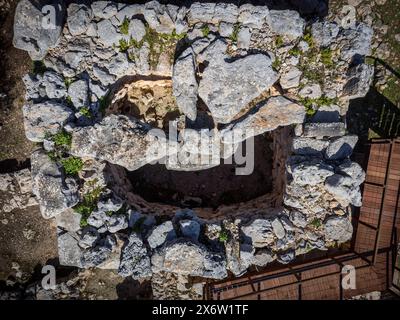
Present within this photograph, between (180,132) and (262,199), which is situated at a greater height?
(180,132)

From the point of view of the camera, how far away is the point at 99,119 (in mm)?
8375

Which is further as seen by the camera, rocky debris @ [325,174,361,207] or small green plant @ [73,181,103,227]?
small green plant @ [73,181,103,227]

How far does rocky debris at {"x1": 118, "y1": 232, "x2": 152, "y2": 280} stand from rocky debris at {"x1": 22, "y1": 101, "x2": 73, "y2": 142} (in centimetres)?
371

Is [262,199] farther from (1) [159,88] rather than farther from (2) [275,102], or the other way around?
(1) [159,88]

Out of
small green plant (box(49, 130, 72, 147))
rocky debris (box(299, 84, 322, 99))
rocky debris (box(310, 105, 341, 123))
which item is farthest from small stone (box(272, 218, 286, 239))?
small green plant (box(49, 130, 72, 147))

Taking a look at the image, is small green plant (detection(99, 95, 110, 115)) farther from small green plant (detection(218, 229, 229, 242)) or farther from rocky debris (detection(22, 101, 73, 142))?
small green plant (detection(218, 229, 229, 242))

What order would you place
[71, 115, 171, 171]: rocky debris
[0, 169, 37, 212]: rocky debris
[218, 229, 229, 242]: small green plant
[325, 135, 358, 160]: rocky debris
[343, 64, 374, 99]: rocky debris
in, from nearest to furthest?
[343, 64, 374, 99]: rocky debris
[71, 115, 171, 171]: rocky debris
[325, 135, 358, 160]: rocky debris
[218, 229, 229, 242]: small green plant
[0, 169, 37, 212]: rocky debris

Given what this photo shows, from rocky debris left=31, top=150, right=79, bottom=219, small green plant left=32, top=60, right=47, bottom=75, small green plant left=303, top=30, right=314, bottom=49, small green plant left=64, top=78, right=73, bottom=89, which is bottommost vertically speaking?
rocky debris left=31, top=150, right=79, bottom=219

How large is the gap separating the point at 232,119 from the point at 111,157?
345 cm

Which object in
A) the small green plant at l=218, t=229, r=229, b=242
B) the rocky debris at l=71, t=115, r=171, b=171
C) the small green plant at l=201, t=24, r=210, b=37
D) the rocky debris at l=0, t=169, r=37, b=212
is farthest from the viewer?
the rocky debris at l=0, t=169, r=37, b=212

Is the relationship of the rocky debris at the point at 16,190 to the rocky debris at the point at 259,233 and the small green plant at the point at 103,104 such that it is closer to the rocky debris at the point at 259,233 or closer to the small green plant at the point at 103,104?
the small green plant at the point at 103,104

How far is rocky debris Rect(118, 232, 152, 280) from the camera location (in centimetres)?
844

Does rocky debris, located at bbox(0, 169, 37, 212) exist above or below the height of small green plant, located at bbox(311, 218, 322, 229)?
above

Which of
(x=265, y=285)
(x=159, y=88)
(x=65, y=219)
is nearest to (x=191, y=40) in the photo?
(x=159, y=88)
